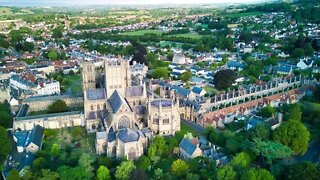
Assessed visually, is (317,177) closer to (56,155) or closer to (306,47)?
(56,155)

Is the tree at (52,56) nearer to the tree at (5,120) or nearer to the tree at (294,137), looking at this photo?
the tree at (5,120)

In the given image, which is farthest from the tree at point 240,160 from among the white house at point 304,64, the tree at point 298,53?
the tree at point 298,53

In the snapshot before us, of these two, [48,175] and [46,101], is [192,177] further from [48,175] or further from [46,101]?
[46,101]

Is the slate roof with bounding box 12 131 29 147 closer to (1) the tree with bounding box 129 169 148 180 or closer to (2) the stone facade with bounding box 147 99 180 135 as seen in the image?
(2) the stone facade with bounding box 147 99 180 135

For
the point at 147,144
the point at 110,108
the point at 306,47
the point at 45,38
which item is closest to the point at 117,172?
the point at 147,144

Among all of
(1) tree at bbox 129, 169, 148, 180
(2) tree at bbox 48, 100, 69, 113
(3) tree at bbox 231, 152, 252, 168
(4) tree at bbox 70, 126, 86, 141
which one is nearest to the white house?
(3) tree at bbox 231, 152, 252, 168

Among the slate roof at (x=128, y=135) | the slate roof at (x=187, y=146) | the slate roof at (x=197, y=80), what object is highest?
the slate roof at (x=128, y=135)

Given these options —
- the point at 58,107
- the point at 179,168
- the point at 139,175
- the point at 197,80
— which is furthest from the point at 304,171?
the point at 197,80
